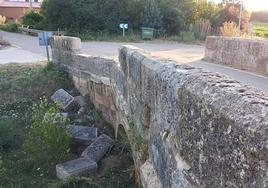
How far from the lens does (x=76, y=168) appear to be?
6387 millimetres

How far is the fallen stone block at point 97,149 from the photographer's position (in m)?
6.92

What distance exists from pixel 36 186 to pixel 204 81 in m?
4.83

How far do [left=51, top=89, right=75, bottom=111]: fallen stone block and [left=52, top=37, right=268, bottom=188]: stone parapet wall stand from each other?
465 cm

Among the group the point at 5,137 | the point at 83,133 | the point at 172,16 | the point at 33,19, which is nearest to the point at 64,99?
the point at 83,133

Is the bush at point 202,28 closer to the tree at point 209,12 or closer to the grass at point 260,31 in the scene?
the tree at point 209,12

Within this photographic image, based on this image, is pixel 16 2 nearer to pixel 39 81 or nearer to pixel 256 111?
pixel 39 81

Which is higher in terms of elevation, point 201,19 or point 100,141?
point 201,19

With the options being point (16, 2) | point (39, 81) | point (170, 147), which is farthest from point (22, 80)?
point (16, 2)

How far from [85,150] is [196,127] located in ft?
16.9

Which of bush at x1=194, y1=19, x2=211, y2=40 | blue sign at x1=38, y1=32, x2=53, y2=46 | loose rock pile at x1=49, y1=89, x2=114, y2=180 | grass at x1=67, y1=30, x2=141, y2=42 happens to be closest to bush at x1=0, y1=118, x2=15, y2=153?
loose rock pile at x1=49, y1=89, x2=114, y2=180

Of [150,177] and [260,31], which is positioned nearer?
[150,177]

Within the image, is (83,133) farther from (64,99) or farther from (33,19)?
(33,19)

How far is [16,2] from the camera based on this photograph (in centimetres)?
4122

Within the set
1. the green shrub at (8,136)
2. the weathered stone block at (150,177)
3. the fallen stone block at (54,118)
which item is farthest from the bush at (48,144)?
the weathered stone block at (150,177)
